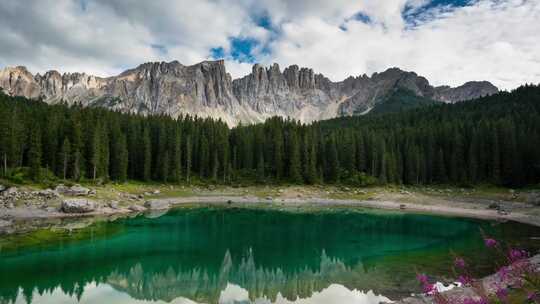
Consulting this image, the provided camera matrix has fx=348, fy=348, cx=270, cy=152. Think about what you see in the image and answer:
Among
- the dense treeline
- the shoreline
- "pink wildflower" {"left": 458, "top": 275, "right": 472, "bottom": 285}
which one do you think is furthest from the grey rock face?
"pink wildflower" {"left": 458, "top": 275, "right": 472, "bottom": 285}

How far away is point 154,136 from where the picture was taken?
93375mm

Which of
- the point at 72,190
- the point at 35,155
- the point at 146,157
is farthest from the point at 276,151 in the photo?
the point at 35,155

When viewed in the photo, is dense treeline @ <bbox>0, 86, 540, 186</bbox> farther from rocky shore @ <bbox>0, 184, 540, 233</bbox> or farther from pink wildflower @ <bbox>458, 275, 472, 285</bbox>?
pink wildflower @ <bbox>458, 275, 472, 285</bbox>

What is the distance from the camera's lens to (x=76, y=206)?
4809 centimetres

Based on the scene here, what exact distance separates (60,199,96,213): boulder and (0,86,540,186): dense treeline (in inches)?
844

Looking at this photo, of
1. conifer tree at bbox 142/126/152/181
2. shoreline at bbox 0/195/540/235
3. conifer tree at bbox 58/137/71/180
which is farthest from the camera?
conifer tree at bbox 142/126/152/181

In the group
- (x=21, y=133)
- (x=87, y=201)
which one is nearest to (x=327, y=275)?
(x=87, y=201)

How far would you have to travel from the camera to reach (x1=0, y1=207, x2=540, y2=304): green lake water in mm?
21125

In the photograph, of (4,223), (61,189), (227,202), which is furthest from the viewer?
(227,202)

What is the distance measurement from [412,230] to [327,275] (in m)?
22.8

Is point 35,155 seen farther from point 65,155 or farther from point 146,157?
point 146,157

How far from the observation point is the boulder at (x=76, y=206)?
47812mm

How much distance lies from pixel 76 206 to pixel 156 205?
14271 mm

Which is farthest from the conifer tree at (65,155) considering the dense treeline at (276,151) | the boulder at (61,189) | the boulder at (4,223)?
the boulder at (4,223)
